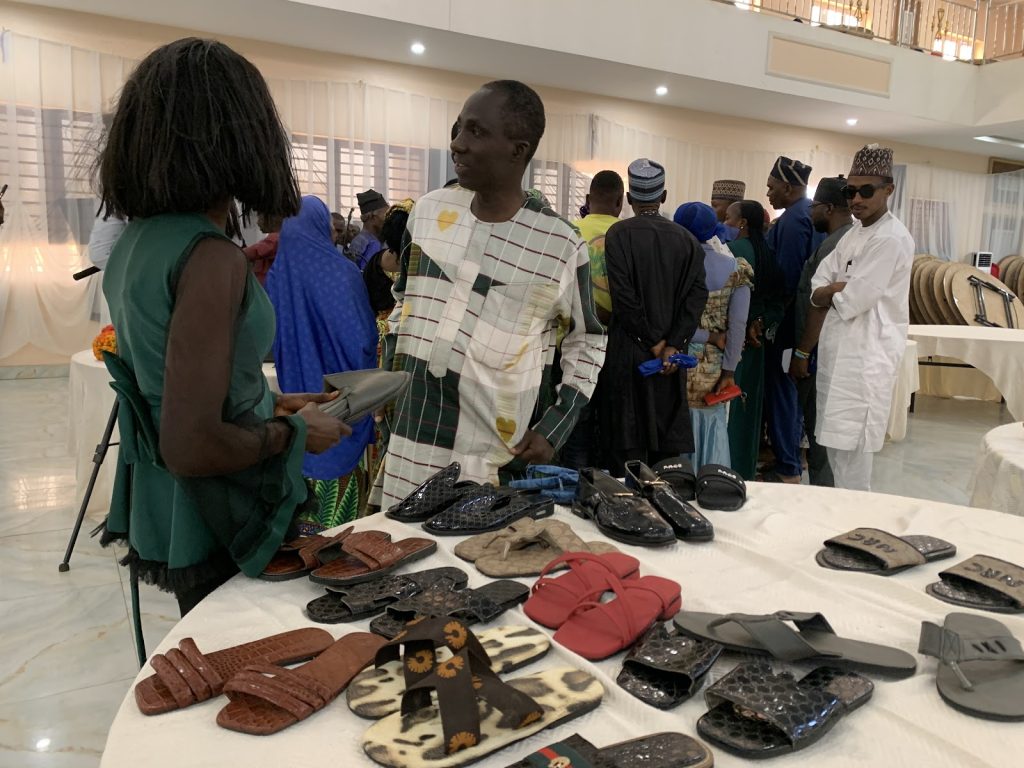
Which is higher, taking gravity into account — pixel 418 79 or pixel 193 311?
pixel 418 79

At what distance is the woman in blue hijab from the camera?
285cm

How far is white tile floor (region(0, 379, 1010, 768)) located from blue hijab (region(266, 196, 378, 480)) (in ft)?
2.90

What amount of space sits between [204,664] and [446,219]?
123 centimetres

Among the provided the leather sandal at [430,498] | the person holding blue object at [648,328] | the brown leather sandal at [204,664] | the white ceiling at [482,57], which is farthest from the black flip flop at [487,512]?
the white ceiling at [482,57]

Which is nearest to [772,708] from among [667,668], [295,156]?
[667,668]

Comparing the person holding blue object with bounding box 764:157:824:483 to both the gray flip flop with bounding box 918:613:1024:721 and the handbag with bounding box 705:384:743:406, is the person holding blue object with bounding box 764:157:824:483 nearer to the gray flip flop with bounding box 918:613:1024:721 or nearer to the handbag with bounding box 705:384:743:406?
the handbag with bounding box 705:384:743:406

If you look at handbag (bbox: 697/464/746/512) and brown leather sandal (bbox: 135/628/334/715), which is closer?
brown leather sandal (bbox: 135/628/334/715)

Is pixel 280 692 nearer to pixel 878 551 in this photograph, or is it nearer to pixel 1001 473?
pixel 878 551

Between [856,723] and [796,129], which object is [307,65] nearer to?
[796,129]

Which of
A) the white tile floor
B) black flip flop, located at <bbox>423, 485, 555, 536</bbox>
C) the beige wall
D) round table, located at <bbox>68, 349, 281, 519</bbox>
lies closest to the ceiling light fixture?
the beige wall

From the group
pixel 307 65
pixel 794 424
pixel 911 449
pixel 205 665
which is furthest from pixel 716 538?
pixel 307 65

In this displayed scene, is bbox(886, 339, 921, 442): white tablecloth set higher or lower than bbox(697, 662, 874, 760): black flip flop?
lower

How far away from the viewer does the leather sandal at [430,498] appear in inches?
60.0

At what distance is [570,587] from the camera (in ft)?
3.85
